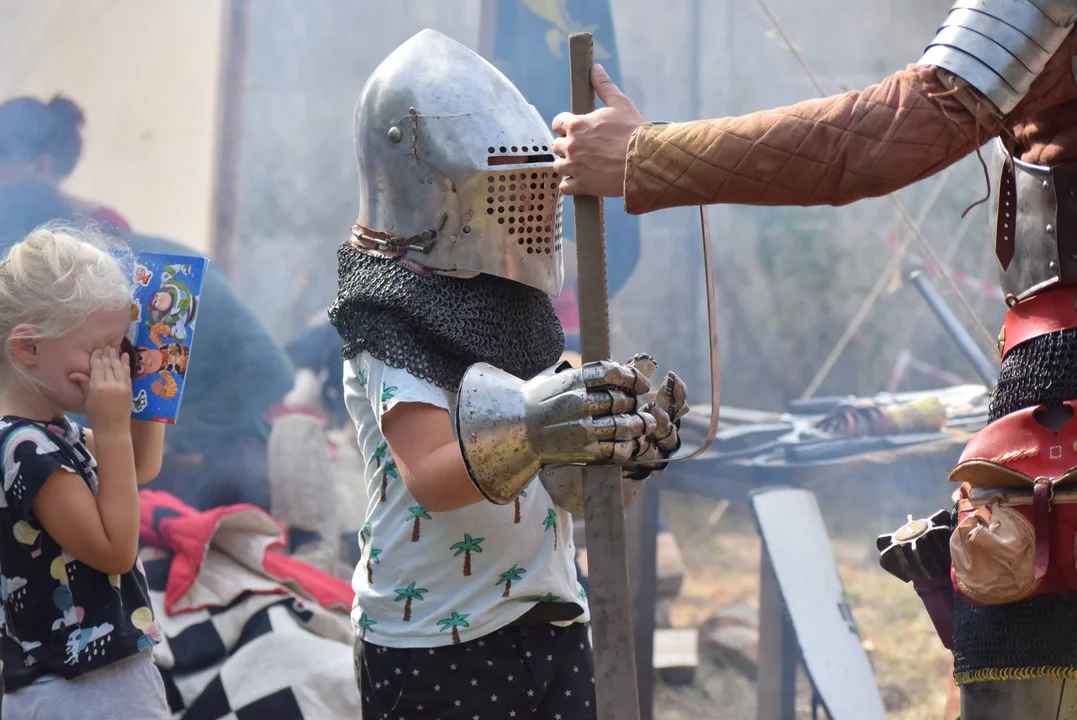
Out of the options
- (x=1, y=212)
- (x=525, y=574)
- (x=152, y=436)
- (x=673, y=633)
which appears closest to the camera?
(x=525, y=574)

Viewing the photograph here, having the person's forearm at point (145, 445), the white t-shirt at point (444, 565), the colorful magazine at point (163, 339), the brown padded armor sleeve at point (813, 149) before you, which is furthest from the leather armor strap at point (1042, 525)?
the person's forearm at point (145, 445)

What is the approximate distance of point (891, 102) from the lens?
1978 mm

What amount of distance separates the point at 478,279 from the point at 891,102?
0.87 metres

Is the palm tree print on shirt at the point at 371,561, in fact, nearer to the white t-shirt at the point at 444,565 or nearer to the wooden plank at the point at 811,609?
the white t-shirt at the point at 444,565

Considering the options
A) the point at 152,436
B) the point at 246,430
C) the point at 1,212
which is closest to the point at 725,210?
the point at 246,430

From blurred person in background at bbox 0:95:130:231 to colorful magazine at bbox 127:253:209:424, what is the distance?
2.10 metres

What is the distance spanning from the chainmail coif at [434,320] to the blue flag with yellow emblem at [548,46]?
2617mm

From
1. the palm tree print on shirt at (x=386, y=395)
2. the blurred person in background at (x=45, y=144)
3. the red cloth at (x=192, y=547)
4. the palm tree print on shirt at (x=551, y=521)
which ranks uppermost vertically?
the blurred person in background at (x=45, y=144)

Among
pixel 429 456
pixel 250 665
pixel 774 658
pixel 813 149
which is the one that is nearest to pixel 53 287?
pixel 429 456

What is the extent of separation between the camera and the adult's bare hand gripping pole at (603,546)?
2047 millimetres

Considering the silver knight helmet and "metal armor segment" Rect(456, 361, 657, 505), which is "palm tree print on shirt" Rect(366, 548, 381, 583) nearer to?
"metal armor segment" Rect(456, 361, 657, 505)

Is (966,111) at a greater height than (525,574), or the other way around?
(966,111)

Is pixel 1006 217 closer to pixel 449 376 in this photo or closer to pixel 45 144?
pixel 449 376

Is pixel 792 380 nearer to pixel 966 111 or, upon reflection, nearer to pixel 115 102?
pixel 115 102
